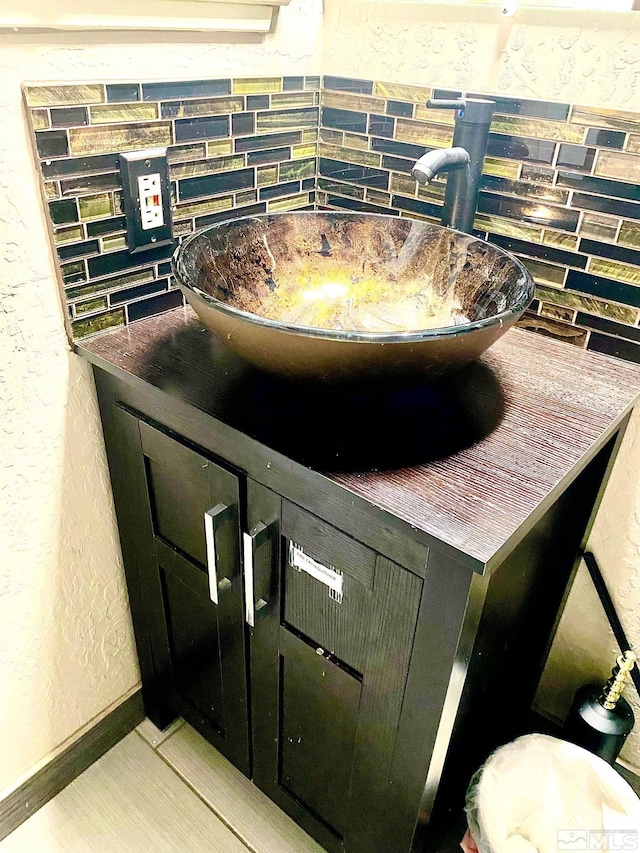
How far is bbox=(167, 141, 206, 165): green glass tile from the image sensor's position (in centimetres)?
93

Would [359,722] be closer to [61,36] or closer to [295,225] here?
[295,225]

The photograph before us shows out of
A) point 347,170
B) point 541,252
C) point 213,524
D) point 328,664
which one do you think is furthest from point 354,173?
point 328,664

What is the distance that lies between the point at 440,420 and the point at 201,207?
0.53 metres

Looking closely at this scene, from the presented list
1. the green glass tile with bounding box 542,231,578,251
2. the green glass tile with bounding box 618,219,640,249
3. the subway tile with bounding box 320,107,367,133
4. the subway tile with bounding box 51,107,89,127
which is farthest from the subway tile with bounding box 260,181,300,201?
the green glass tile with bounding box 618,219,640,249

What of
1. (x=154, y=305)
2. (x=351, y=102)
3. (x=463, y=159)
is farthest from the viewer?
(x=351, y=102)

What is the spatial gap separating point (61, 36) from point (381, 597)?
0.76m

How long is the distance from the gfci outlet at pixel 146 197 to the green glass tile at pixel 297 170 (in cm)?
26

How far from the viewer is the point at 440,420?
0.76 m

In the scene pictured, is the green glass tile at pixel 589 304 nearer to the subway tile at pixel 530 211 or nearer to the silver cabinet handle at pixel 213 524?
the subway tile at pixel 530 211

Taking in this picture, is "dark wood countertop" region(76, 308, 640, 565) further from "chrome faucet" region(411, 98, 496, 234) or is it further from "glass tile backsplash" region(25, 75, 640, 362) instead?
"chrome faucet" region(411, 98, 496, 234)

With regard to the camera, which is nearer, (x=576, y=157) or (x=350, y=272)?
(x=576, y=157)

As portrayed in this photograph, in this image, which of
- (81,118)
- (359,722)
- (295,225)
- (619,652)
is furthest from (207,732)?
(81,118)

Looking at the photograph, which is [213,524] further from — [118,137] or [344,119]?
[344,119]

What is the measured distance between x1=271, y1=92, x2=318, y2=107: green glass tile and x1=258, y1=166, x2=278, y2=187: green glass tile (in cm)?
10
